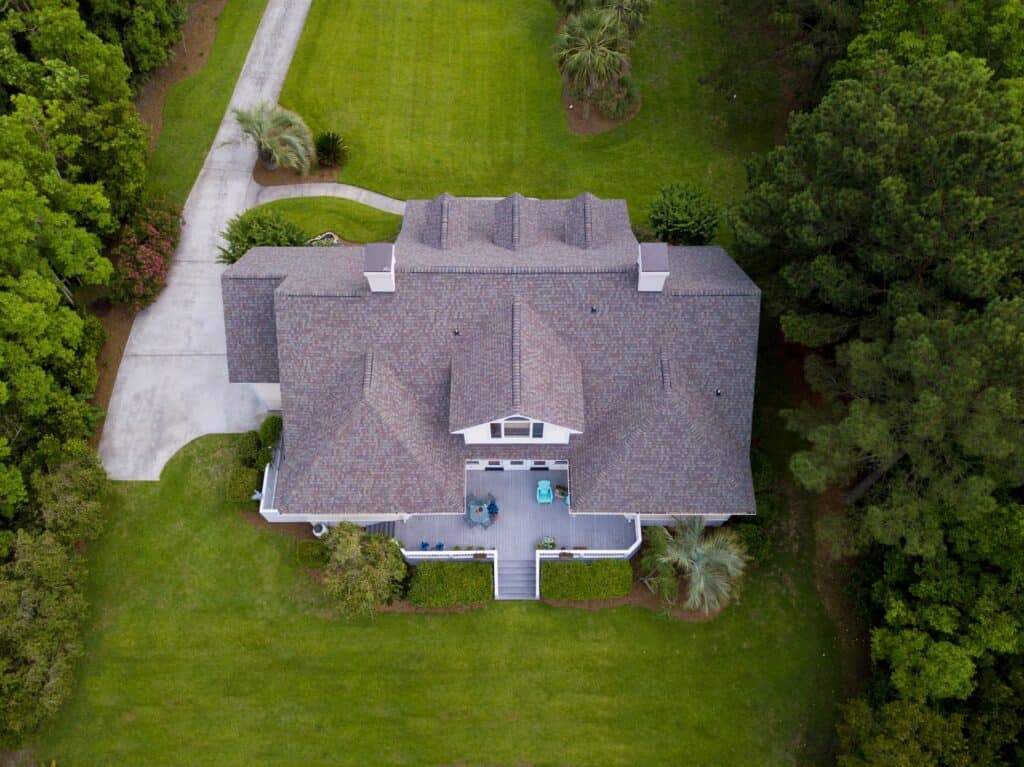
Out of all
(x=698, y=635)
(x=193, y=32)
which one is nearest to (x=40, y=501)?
(x=698, y=635)

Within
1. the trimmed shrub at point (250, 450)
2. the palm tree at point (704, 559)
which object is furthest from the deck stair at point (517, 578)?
the trimmed shrub at point (250, 450)

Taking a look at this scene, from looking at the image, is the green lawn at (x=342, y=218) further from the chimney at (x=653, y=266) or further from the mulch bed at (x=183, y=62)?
the chimney at (x=653, y=266)

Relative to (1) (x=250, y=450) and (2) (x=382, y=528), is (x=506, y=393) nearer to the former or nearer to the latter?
(2) (x=382, y=528)

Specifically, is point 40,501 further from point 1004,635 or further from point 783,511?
point 1004,635

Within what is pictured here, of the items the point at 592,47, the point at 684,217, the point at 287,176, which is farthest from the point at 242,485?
the point at 592,47

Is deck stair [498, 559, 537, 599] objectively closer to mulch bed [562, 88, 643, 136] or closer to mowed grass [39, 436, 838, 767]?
mowed grass [39, 436, 838, 767]
